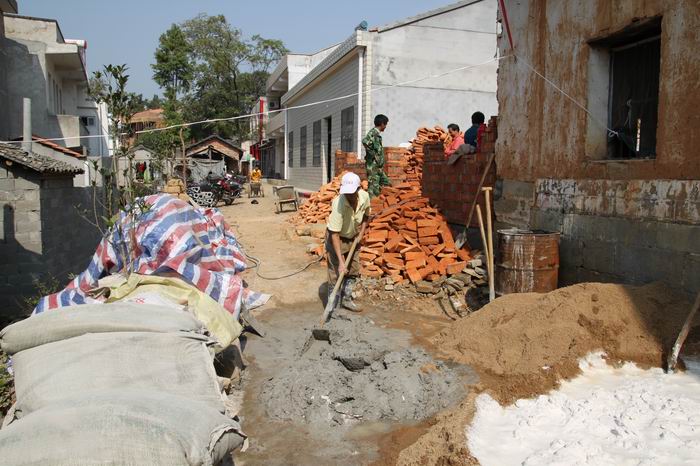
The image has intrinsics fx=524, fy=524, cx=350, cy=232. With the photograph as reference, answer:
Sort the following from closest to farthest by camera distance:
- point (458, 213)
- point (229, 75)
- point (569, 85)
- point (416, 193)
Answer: point (569, 85) → point (458, 213) → point (416, 193) → point (229, 75)

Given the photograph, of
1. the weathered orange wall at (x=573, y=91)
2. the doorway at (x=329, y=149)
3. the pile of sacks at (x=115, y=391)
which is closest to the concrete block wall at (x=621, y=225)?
the weathered orange wall at (x=573, y=91)

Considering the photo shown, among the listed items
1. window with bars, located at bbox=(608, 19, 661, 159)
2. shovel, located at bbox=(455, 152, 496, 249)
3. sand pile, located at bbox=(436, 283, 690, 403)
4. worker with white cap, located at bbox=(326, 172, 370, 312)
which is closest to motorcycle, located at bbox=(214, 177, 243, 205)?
shovel, located at bbox=(455, 152, 496, 249)

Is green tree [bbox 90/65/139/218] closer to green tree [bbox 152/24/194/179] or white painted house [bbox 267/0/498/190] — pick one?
white painted house [bbox 267/0/498/190]

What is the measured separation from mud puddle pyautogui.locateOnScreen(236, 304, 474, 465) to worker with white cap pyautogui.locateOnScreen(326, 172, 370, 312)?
154 centimetres

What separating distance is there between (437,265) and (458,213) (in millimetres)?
1159

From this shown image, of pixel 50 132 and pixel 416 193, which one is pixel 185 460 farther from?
pixel 50 132

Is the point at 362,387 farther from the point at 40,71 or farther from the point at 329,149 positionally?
the point at 40,71

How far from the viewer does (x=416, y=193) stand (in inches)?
359

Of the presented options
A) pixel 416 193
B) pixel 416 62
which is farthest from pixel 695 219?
pixel 416 62

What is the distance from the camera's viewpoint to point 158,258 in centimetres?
556

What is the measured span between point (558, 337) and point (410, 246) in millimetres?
3356

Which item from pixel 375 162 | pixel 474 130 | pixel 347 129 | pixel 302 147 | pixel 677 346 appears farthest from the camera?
pixel 302 147

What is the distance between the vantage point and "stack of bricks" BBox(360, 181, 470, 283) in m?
7.05

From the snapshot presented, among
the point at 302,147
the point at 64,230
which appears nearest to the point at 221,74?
the point at 302,147
